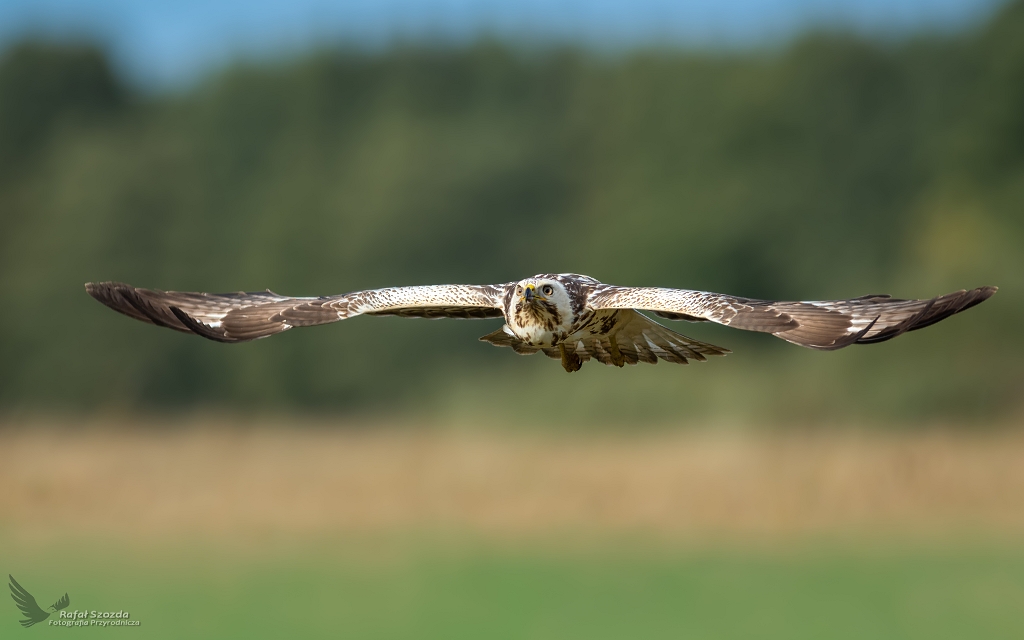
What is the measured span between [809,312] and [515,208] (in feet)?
140

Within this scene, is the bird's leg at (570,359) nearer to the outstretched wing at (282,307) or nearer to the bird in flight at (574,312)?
the bird in flight at (574,312)

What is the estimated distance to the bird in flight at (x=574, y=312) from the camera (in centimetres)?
959

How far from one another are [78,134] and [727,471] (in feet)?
134

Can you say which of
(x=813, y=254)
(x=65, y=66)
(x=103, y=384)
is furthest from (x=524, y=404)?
(x=65, y=66)

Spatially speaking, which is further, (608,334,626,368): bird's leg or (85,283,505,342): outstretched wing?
(608,334,626,368): bird's leg

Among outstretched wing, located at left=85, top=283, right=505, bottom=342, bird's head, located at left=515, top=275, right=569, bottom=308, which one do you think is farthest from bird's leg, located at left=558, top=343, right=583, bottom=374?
bird's head, located at left=515, top=275, right=569, bottom=308

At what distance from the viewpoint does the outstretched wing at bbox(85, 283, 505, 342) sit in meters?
10.2

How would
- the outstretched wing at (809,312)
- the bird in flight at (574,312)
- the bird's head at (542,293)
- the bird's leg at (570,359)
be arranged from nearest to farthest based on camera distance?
the outstretched wing at (809,312) → the bird in flight at (574,312) → the bird's head at (542,293) → the bird's leg at (570,359)

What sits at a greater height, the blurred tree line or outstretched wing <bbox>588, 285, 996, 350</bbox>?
the blurred tree line

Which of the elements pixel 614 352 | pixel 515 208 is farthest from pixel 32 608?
pixel 515 208

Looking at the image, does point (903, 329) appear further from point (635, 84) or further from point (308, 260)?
point (635, 84)

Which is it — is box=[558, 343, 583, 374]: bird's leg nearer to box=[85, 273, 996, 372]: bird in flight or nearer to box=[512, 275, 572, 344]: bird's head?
box=[85, 273, 996, 372]: bird in flight

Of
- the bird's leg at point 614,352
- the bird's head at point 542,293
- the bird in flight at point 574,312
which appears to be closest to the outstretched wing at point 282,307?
the bird in flight at point 574,312

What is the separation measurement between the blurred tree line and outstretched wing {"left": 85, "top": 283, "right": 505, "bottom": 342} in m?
25.5
